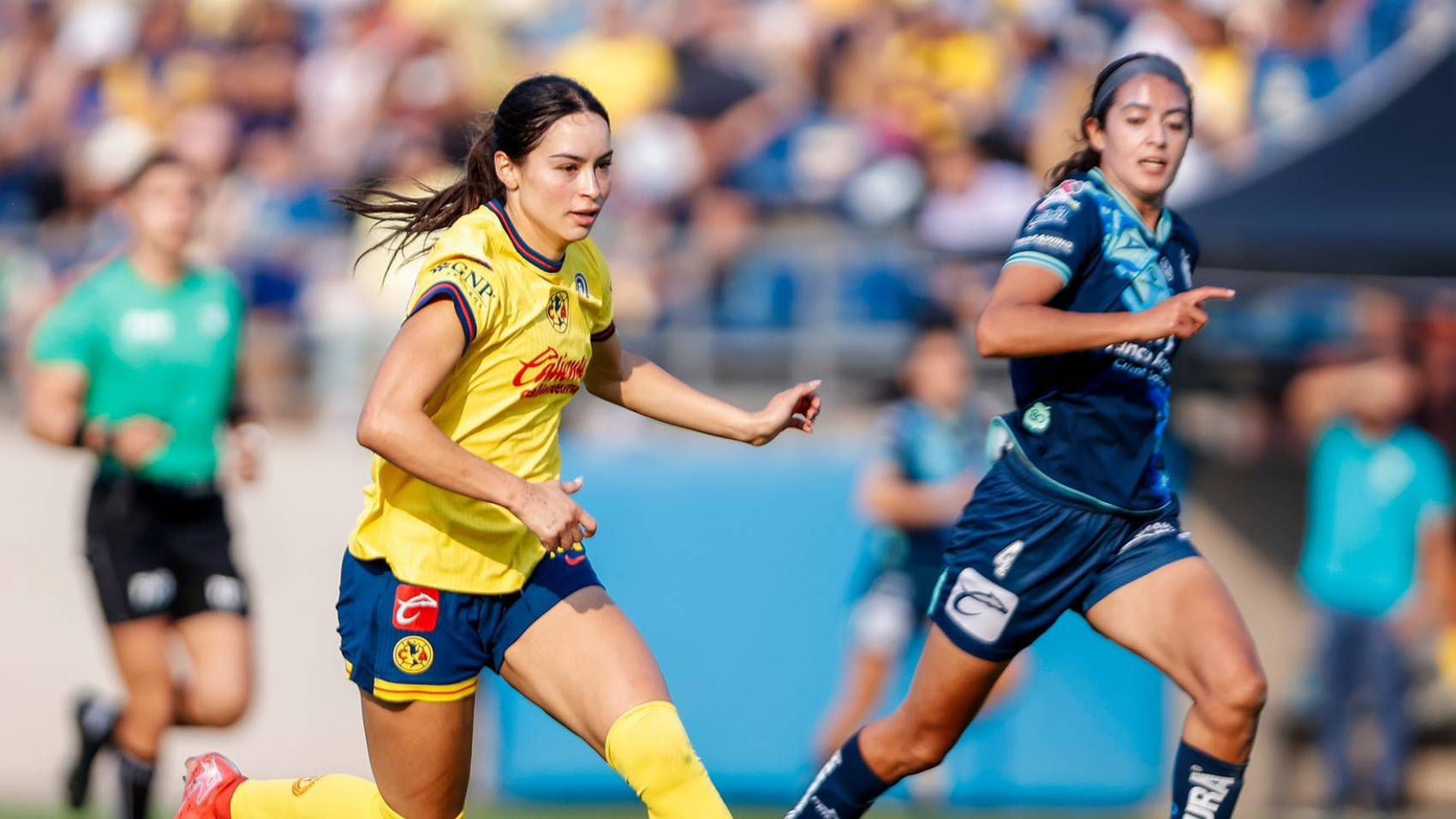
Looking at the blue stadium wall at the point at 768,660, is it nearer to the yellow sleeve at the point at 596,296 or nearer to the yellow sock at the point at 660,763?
the yellow sleeve at the point at 596,296

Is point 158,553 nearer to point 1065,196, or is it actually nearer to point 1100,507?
point 1100,507

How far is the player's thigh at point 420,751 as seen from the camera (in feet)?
16.3

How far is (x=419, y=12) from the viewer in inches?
564

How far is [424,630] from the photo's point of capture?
4918 millimetres

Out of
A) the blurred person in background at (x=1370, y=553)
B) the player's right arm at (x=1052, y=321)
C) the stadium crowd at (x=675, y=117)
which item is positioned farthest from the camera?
the stadium crowd at (x=675, y=117)

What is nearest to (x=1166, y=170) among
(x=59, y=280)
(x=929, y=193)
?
(x=929, y=193)

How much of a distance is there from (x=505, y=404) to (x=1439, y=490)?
7106 millimetres

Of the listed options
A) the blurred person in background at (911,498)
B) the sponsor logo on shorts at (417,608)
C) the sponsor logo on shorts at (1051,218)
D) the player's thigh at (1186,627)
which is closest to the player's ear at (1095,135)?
the sponsor logo on shorts at (1051,218)

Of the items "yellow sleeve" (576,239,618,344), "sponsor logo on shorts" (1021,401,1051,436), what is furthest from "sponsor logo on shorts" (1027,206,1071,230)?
"yellow sleeve" (576,239,618,344)

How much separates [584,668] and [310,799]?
95 cm

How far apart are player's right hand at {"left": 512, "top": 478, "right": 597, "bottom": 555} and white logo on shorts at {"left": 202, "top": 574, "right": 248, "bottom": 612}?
345cm

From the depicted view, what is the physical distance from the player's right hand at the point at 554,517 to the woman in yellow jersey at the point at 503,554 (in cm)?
28

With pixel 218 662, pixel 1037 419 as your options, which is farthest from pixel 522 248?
pixel 218 662

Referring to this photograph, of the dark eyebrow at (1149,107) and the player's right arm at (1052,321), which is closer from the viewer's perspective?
the player's right arm at (1052,321)
